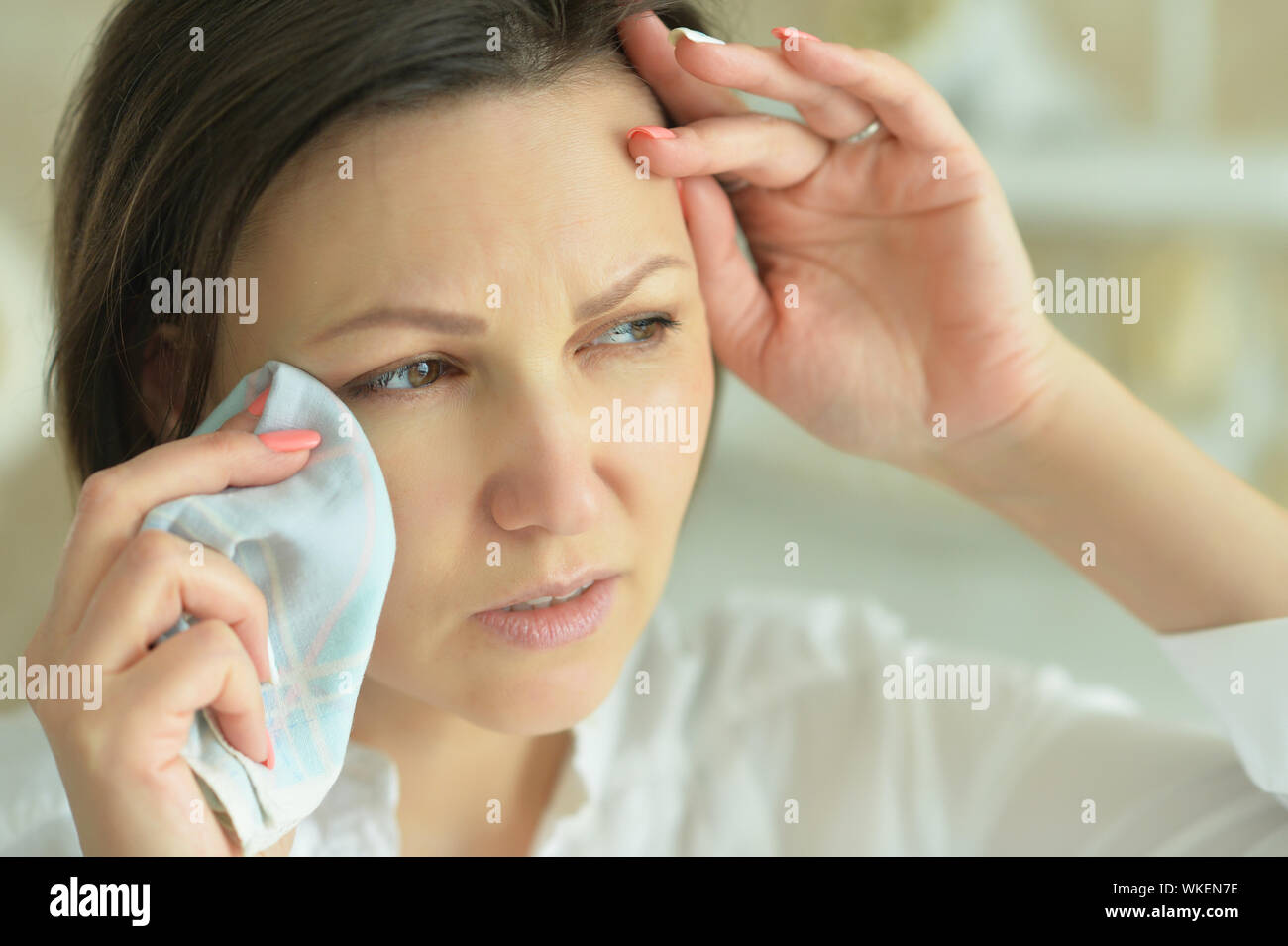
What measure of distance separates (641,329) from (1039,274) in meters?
1.09

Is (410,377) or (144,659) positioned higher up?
(410,377)

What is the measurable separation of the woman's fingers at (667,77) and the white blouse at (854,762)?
0.54 meters

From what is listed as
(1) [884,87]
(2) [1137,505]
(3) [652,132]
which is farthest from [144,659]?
(2) [1137,505]

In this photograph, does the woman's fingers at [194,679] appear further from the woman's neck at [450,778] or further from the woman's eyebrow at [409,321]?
the woman's neck at [450,778]

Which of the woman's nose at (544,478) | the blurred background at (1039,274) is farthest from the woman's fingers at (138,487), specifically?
the blurred background at (1039,274)

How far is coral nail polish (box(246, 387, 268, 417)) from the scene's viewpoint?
2.39 ft

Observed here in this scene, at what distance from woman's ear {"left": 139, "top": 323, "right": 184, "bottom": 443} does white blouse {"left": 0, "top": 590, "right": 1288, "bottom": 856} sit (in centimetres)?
32

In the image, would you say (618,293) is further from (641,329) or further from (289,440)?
(289,440)

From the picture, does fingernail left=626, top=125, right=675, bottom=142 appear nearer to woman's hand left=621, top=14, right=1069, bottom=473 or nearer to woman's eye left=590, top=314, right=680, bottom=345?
woman's hand left=621, top=14, right=1069, bottom=473

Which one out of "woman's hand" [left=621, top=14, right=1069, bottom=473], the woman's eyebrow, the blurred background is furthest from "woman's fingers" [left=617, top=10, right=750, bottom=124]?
the blurred background

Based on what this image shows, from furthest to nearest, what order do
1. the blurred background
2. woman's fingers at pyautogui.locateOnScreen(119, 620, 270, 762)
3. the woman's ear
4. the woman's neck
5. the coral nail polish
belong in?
the blurred background, the woman's neck, the woman's ear, the coral nail polish, woman's fingers at pyautogui.locateOnScreen(119, 620, 270, 762)

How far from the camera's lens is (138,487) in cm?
67

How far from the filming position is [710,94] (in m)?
0.87

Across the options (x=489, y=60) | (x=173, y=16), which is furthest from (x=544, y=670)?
(x=173, y=16)
